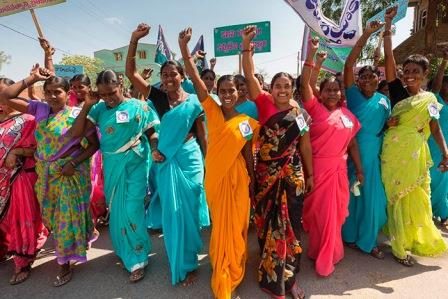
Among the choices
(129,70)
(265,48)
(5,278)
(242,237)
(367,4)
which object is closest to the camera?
(242,237)

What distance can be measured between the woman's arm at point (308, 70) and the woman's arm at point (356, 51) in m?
0.56

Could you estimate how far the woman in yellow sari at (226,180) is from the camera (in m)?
2.49

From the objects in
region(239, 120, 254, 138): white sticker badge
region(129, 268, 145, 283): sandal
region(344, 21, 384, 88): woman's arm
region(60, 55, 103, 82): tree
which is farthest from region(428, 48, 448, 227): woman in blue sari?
region(60, 55, 103, 82): tree

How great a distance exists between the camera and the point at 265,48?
8.34m

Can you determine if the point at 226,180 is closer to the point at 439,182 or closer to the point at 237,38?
the point at 439,182

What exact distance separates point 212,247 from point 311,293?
3.04ft

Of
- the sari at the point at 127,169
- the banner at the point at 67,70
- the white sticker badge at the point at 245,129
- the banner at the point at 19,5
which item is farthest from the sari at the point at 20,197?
the banner at the point at 67,70

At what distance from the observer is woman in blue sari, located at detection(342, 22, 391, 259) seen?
312 centimetres

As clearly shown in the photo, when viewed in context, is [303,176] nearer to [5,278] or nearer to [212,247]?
[212,247]

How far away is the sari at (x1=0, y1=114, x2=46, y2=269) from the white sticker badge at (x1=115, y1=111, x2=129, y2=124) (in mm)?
977

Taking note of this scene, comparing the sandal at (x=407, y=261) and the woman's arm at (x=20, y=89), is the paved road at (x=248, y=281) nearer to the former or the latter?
the sandal at (x=407, y=261)

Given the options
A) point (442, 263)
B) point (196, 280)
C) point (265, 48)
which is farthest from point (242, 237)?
point (265, 48)

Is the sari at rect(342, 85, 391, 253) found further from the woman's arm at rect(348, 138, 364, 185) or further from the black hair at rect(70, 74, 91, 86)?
the black hair at rect(70, 74, 91, 86)

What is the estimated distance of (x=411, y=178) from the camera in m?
3.08
